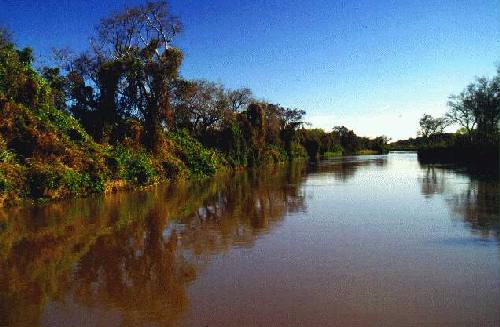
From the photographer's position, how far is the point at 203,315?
5508mm

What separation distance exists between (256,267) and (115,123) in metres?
25.7

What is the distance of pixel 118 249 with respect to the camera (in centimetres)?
942

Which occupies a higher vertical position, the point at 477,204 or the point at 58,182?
the point at 58,182

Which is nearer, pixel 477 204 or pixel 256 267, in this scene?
pixel 256 267

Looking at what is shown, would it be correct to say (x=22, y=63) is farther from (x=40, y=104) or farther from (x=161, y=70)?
(x=161, y=70)

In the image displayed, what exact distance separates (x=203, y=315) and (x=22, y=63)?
74.5 feet

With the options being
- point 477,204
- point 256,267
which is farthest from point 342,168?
point 256,267

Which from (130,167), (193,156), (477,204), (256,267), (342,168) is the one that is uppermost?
(193,156)

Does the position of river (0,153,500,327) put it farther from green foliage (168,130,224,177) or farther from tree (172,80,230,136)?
tree (172,80,230,136)

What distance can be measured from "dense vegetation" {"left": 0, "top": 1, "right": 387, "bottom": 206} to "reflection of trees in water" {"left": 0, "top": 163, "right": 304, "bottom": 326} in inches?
134

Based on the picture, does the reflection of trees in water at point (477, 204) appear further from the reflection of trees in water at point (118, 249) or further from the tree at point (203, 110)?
the tree at point (203, 110)

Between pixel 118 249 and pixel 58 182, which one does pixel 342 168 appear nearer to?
pixel 58 182

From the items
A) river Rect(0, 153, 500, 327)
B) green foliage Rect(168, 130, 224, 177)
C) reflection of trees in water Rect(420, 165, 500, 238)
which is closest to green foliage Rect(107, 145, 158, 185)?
green foliage Rect(168, 130, 224, 177)

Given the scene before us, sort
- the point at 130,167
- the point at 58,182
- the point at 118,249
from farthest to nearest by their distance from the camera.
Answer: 1. the point at 130,167
2. the point at 58,182
3. the point at 118,249
